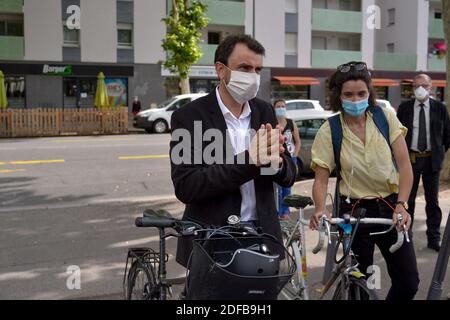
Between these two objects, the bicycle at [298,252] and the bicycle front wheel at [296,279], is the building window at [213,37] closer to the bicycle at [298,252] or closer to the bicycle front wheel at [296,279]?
the bicycle at [298,252]

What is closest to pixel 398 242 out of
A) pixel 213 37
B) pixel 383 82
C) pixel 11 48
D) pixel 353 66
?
pixel 353 66

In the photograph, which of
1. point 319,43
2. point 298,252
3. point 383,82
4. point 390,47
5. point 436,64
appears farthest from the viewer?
point 390,47

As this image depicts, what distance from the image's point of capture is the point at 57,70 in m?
30.9

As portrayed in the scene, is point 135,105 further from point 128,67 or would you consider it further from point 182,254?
point 182,254

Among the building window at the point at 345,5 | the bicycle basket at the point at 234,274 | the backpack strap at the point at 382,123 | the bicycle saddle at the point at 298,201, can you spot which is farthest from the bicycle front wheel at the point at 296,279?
the building window at the point at 345,5

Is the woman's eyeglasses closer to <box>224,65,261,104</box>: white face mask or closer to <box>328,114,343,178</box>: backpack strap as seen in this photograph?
<box>328,114,343,178</box>: backpack strap

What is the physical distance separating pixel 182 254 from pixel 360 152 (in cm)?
133

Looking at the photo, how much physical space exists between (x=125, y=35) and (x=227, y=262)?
31862 millimetres

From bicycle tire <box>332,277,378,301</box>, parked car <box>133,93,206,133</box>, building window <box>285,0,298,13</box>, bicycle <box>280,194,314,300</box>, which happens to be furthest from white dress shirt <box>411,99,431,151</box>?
building window <box>285,0,298,13</box>

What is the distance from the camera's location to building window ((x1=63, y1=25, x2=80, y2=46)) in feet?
102

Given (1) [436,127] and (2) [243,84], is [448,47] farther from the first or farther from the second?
(2) [243,84]

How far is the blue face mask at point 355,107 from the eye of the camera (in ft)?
11.1

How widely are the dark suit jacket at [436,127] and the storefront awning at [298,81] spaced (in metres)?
29.4
